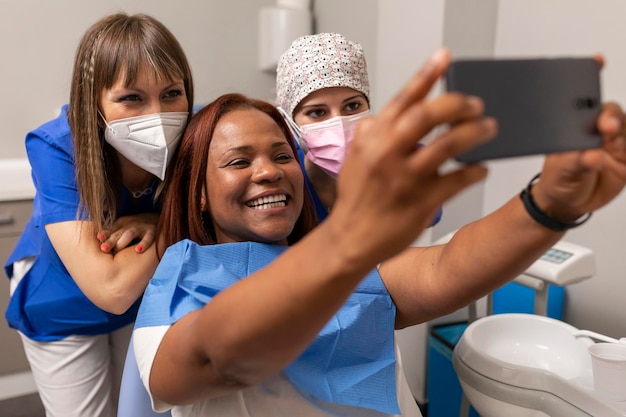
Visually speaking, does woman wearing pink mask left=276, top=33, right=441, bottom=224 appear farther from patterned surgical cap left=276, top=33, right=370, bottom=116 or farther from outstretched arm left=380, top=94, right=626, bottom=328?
outstretched arm left=380, top=94, right=626, bottom=328

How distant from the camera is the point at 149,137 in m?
1.30

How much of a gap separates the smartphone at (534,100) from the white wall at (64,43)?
2.86m

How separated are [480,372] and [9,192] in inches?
86.9

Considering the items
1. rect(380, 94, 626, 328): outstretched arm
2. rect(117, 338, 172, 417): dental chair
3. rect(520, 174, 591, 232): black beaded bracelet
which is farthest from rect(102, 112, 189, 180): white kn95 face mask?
rect(520, 174, 591, 232): black beaded bracelet

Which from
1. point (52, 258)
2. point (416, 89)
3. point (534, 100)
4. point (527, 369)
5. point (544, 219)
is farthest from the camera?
point (52, 258)

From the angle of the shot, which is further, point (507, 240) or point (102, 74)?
point (102, 74)

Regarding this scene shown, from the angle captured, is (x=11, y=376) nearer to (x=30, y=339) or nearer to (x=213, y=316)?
(x=30, y=339)

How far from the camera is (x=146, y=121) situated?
1315 millimetres

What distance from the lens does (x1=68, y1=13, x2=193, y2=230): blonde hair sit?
1299 millimetres

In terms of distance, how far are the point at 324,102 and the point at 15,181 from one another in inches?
76.3

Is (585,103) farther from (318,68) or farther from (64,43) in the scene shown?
(64,43)

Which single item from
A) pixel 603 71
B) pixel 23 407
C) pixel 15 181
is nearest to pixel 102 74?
pixel 603 71

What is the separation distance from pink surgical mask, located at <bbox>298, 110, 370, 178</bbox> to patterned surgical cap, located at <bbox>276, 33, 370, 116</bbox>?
100 millimetres

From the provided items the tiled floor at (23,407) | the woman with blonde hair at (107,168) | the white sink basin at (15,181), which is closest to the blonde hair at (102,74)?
the woman with blonde hair at (107,168)
